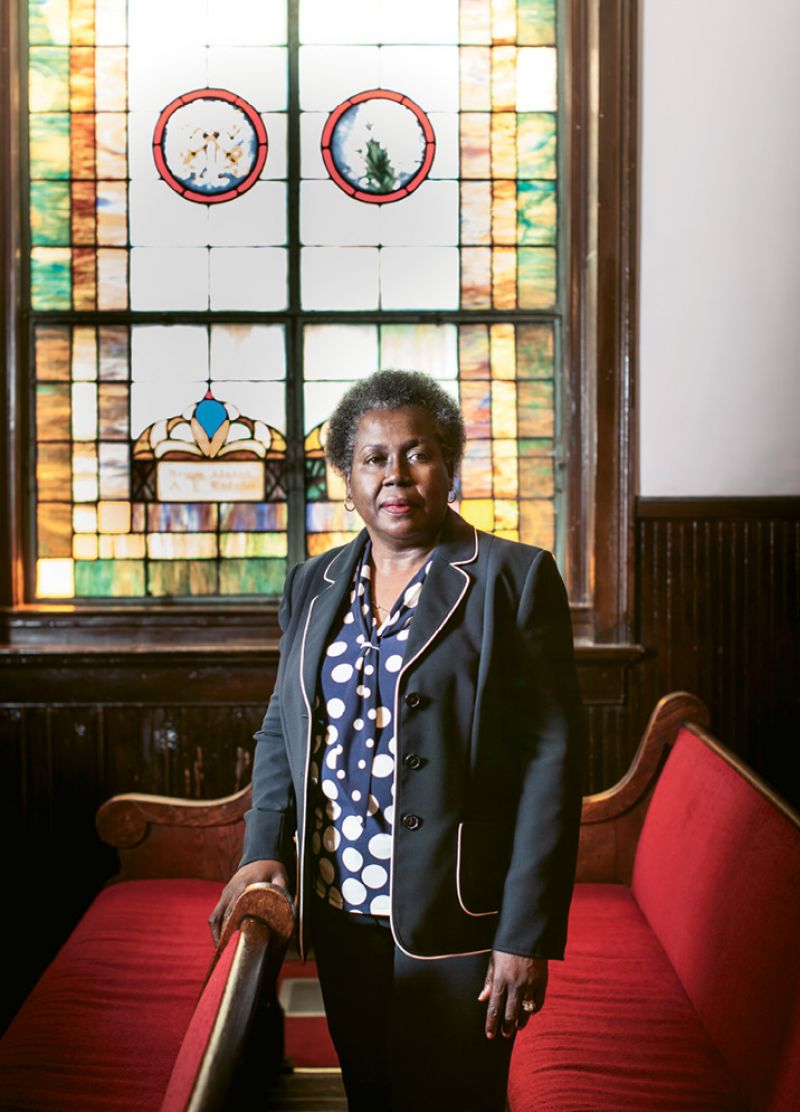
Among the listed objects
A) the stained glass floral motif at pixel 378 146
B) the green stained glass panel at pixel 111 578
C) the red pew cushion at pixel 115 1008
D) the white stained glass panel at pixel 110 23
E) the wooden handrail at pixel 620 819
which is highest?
the white stained glass panel at pixel 110 23

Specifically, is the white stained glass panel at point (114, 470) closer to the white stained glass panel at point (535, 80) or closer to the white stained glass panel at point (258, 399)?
the white stained glass panel at point (258, 399)

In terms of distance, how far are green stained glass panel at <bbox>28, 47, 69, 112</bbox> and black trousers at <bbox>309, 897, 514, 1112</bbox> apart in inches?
127

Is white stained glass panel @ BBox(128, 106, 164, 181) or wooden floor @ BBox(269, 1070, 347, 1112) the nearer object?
wooden floor @ BBox(269, 1070, 347, 1112)

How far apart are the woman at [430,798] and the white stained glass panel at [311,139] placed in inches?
86.5

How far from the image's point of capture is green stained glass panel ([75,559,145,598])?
365cm

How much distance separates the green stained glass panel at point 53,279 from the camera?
3627mm

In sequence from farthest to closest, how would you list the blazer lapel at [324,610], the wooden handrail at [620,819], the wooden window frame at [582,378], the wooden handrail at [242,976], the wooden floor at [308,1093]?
the wooden window frame at [582,378], the wooden handrail at [620,819], the wooden floor at [308,1093], the blazer lapel at [324,610], the wooden handrail at [242,976]

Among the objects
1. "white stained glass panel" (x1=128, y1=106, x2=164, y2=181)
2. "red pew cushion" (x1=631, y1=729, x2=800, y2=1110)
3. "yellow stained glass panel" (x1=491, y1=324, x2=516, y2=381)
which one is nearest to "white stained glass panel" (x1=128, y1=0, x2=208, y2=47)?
"white stained glass panel" (x1=128, y1=106, x2=164, y2=181)

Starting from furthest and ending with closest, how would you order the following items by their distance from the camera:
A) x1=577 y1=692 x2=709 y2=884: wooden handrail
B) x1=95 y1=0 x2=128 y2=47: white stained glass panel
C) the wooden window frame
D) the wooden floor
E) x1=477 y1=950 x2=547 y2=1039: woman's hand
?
x1=95 y1=0 x2=128 y2=47: white stained glass panel, the wooden window frame, x1=577 y1=692 x2=709 y2=884: wooden handrail, the wooden floor, x1=477 y1=950 x2=547 y2=1039: woman's hand

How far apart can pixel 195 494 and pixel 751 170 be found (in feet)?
7.51

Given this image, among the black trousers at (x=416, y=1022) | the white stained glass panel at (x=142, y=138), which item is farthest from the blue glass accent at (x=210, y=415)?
the black trousers at (x=416, y=1022)

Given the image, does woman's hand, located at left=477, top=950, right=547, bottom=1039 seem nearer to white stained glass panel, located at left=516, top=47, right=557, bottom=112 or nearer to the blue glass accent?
the blue glass accent

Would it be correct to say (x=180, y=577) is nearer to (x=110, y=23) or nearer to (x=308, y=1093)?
(x=308, y=1093)

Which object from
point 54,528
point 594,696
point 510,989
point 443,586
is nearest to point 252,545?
point 54,528
